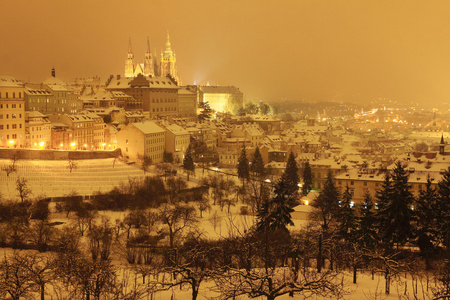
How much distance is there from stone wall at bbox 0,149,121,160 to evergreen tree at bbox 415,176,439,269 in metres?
21.5

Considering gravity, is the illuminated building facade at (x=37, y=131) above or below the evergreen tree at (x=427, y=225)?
above

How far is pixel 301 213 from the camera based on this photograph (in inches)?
1061

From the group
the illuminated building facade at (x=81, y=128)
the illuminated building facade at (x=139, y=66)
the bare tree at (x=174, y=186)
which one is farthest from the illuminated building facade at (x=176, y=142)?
the illuminated building facade at (x=139, y=66)

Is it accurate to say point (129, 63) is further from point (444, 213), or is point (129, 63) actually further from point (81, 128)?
point (444, 213)

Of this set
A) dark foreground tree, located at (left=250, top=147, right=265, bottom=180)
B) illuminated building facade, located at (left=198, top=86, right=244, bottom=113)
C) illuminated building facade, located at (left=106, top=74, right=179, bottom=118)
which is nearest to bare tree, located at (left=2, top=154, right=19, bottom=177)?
dark foreground tree, located at (left=250, top=147, right=265, bottom=180)

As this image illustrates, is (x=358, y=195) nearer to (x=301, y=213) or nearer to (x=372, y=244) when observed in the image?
(x=301, y=213)

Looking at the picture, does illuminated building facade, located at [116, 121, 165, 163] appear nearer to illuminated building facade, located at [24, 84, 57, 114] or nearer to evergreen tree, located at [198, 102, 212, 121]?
illuminated building facade, located at [24, 84, 57, 114]

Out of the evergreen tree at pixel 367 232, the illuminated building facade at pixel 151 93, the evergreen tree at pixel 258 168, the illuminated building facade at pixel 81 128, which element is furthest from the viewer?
the illuminated building facade at pixel 151 93

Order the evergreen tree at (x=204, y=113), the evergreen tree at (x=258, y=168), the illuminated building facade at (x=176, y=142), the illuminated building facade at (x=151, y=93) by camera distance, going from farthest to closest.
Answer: the evergreen tree at (x=204, y=113) → the illuminated building facade at (x=151, y=93) → the illuminated building facade at (x=176, y=142) → the evergreen tree at (x=258, y=168)

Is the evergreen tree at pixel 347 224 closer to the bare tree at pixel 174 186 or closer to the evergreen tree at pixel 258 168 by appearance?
the bare tree at pixel 174 186

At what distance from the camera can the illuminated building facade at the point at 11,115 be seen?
3375 centimetres

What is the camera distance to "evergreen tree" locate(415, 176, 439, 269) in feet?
56.7

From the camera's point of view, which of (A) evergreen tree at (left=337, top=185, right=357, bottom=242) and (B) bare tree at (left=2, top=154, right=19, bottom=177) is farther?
(B) bare tree at (left=2, top=154, right=19, bottom=177)

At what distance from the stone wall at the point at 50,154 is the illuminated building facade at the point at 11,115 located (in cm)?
246
